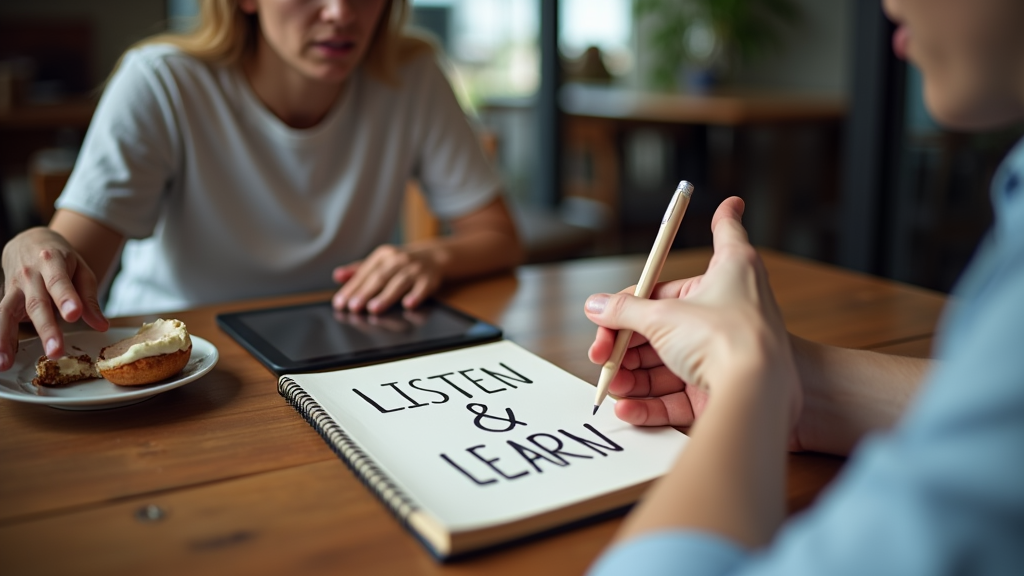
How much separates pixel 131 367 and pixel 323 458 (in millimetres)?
209

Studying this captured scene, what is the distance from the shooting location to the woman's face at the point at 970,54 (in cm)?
44

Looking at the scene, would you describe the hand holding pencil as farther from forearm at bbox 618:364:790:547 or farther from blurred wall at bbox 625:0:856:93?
blurred wall at bbox 625:0:856:93

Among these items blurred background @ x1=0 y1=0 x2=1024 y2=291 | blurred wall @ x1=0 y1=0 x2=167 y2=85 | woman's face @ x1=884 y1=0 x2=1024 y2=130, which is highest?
blurred wall @ x1=0 y1=0 x2=167 y2=85

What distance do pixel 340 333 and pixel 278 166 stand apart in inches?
22.0

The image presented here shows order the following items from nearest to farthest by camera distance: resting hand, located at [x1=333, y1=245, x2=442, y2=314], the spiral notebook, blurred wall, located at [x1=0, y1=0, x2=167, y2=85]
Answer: the spiral notebook, resting hand, located at [x1=333, y1=245, x2=442, y2=314], blurred wall, located at [x1=0, y1=0, x2=167, y2=85]

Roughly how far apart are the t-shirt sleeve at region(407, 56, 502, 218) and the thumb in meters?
0.89

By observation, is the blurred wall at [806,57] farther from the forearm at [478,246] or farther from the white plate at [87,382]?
the white plate at [87,382]

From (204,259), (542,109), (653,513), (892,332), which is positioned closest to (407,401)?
(653,513)

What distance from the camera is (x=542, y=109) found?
338cm

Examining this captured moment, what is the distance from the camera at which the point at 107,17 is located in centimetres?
446

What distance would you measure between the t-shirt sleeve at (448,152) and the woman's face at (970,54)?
3.61 ft

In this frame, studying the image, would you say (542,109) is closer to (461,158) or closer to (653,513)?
(461,158)

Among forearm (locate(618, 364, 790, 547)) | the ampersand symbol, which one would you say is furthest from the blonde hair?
forearm (locate(618, 364, 790, 547))

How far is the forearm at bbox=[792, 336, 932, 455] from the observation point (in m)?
0.67
